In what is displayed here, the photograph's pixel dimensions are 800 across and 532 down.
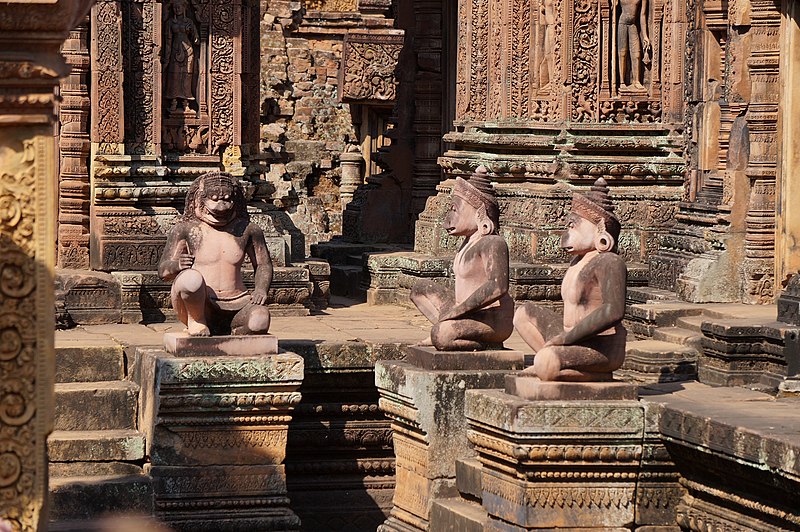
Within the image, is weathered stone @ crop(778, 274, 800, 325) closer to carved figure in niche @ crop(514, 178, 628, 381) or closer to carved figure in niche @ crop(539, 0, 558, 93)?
carved figure in niche @ crop(514, 178, 628, 381)

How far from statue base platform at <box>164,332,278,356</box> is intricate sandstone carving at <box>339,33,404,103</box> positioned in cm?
1471

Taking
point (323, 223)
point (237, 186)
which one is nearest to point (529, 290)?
point (237, 186)

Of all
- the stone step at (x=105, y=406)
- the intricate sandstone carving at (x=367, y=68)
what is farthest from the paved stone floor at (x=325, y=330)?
the intricate sandstone carving at (x=367, y=68)

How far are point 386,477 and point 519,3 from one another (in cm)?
475

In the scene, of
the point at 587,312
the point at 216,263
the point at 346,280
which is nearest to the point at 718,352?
the point at 587,312

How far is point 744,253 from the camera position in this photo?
12.0 meters

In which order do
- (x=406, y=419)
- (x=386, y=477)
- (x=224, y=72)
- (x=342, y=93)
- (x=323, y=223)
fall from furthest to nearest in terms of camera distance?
(x=323, y=223), (x=342, y=93), (x=224, y=72), (x=386, y=477), (x=406, y=419)

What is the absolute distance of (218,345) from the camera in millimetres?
10227

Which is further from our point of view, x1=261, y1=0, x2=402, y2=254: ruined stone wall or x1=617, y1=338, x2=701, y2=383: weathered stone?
x1=261, y1=0, x2=402, y2=254: ruined stone wall

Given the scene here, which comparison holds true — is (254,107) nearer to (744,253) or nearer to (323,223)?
(744,253)

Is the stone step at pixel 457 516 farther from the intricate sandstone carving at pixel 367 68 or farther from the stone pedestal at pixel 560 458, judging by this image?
the intricate sandstone carving at pixel 367 68

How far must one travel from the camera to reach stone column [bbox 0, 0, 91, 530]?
564cm

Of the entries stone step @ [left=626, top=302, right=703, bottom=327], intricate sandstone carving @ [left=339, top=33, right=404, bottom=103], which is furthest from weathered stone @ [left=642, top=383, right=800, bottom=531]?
intricate sandstone carving @ [left=339, top=33, right=404, bottom=103]

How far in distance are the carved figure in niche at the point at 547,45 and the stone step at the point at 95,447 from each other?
5.58 m
